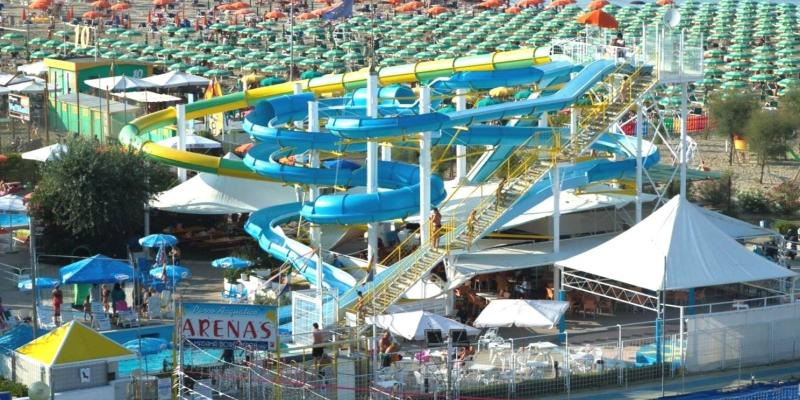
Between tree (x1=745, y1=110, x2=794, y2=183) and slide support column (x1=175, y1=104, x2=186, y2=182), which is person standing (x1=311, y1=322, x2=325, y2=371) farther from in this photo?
tree (x1=745, y1=110, x2=794, y2=183)

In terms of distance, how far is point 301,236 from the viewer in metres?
34.3

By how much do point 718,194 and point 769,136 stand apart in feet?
14.5

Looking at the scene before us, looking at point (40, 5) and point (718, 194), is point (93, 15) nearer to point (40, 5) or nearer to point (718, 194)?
point (40, 5)

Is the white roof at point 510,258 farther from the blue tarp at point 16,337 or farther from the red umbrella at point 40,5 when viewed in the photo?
the red umbrella at point 40,5

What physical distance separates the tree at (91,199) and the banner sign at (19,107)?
53.4 ft

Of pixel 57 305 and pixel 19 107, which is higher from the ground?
pixel 57 305

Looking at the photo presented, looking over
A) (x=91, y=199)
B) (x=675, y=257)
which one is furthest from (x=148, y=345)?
(x=91, y=199)

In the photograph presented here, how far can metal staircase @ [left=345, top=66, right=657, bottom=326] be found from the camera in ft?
97.5

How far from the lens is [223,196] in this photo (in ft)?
120

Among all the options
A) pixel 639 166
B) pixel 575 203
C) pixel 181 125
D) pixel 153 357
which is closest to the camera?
pixel 153 357

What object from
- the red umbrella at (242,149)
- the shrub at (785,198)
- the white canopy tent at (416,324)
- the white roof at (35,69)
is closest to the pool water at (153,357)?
the white canopy tent at (416,324)

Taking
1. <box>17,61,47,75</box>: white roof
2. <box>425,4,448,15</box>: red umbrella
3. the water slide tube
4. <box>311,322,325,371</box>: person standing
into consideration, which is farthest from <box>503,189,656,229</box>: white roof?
<box>425,4,448,15</box>: red umbrella

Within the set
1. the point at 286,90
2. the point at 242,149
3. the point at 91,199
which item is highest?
the point at 286,90

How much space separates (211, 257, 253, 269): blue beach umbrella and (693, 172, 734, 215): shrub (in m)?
12.2
